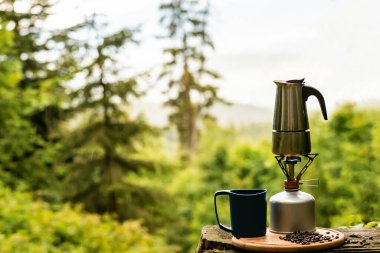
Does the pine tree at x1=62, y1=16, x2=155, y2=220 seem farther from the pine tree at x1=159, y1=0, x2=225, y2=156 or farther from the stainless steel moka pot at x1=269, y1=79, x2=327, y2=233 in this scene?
the stainless steel moka pot at x1=269, y1=79, x2=327, y2=233

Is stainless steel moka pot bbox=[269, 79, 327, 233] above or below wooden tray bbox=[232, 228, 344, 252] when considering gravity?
above

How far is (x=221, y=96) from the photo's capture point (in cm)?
1011

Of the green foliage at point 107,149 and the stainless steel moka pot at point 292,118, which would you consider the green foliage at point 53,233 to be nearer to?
the stainless steel moka pot at point 292,118

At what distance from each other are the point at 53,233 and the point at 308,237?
3.15m

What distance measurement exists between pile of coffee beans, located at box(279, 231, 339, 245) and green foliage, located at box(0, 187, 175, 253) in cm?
226

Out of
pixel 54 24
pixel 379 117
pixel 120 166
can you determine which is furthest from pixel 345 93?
pixel 120 166

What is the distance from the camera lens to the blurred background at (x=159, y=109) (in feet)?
15.9

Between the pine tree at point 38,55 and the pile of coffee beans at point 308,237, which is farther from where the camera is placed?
the pine tree at point 38,55

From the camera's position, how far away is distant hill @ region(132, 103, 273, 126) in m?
8.34

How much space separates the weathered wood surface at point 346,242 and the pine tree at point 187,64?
796 centimetres

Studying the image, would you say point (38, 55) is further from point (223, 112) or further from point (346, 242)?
point (346, 242)

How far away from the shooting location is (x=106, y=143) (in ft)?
26.5

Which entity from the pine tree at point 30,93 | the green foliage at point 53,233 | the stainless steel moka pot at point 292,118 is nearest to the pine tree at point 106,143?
the pine tree at point 30,93

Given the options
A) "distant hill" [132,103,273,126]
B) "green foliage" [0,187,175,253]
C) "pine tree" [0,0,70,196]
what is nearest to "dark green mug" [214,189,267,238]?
"green foliage" [0,187,175,253]
